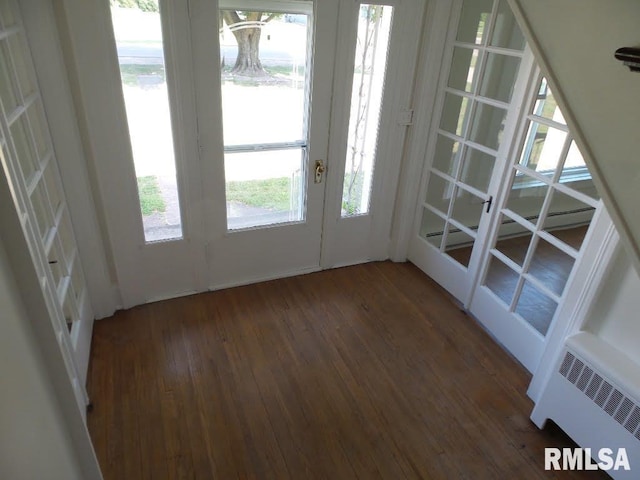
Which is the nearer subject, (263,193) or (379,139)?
(263,193)

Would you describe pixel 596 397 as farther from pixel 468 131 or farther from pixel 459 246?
pixel 468 131

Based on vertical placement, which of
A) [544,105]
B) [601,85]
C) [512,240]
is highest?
[601,85]

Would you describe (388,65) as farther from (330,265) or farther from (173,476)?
(173,476)

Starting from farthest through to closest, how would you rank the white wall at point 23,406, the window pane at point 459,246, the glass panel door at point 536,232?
the window pane at point 459,246 → the glass panel door at point 536,232 → the white wall at point 23,406

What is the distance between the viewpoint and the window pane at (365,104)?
2.63 meters

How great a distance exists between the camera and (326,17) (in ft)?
8.07

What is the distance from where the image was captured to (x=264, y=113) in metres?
2.61

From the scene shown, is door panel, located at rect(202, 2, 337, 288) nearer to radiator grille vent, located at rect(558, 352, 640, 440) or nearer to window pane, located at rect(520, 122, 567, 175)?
window pane, located at rect(520, 122, 567, 175)

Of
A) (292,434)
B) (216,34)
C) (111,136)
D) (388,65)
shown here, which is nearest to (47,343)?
(292,434)

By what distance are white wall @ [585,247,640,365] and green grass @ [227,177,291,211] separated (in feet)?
6.17

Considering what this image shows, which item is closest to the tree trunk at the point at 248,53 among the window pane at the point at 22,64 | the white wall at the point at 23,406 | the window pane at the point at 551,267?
the window pane at the point at 22,64

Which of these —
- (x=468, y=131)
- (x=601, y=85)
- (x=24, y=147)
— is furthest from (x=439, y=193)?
(x=601, y=85)

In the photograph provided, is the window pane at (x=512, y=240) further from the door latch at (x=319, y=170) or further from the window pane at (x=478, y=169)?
the door latch at (x=319, y=170)

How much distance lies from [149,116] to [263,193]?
84cm
